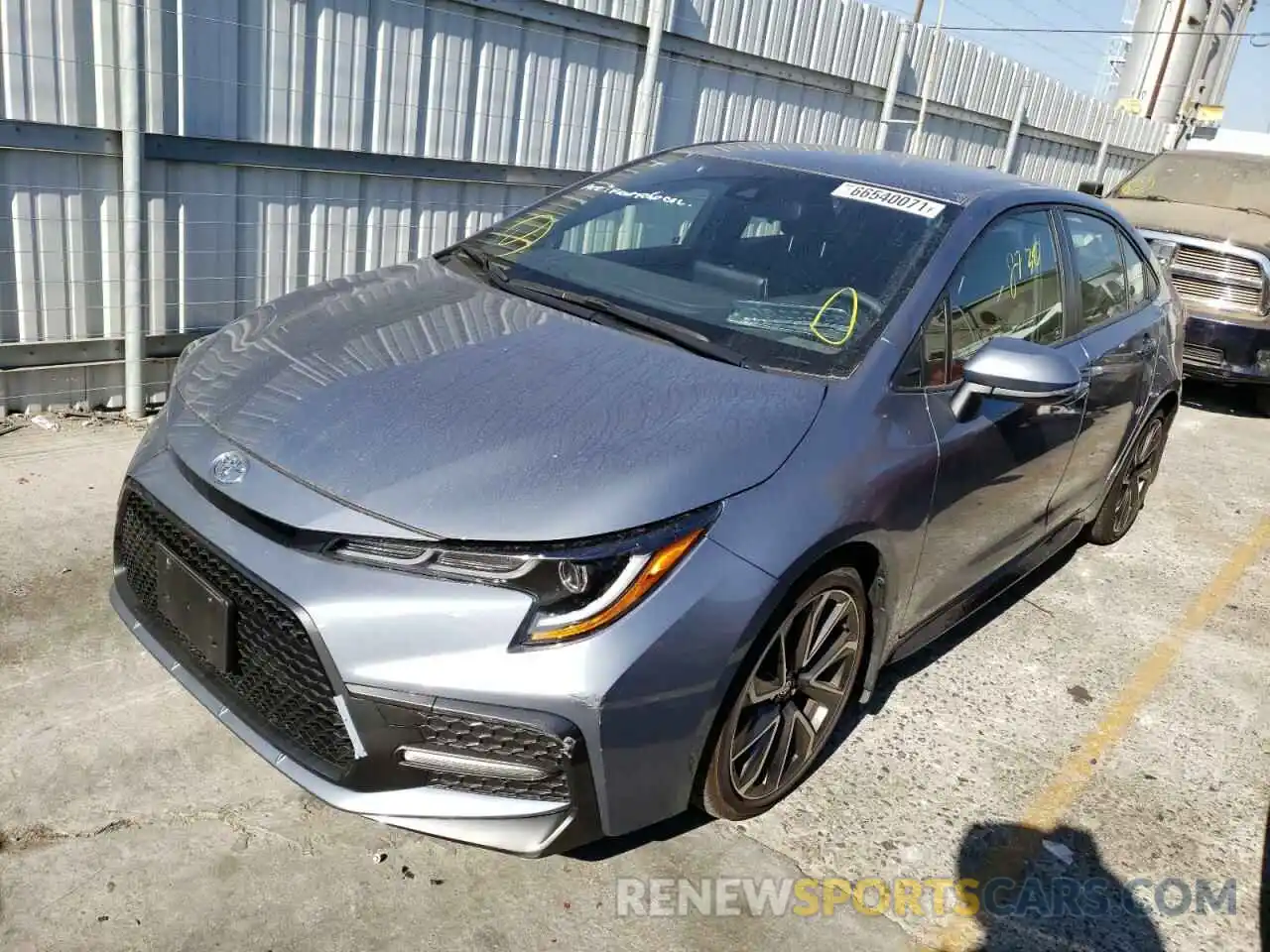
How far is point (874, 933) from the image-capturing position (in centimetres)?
260

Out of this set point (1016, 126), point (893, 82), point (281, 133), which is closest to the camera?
point (281, 133)

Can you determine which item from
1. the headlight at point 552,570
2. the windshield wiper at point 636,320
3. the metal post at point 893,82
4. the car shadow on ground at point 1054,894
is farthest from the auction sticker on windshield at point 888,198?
the metal post at point 893,82

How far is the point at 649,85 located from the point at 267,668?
18.4 feet

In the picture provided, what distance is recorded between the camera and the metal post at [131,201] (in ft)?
14.8

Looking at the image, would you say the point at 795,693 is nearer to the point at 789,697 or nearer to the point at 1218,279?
the point at 789,697

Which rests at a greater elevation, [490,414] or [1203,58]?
[1203,58]

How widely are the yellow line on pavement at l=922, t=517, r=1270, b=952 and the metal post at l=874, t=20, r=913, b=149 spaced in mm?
5908

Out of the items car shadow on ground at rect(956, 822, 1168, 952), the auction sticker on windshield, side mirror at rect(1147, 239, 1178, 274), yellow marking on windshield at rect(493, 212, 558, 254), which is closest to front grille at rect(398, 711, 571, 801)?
car shadow on ground at rect(956, 822, 1168, 952)

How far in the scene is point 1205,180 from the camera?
9422 millimetres

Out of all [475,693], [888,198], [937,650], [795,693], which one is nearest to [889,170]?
[888,198]

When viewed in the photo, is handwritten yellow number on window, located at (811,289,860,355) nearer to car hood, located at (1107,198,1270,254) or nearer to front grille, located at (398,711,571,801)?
Result: front grille, located at (398,711,571,801)

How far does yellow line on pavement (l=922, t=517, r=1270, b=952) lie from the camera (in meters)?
2.87

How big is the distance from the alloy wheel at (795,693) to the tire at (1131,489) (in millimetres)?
2507

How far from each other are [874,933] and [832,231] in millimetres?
2030
